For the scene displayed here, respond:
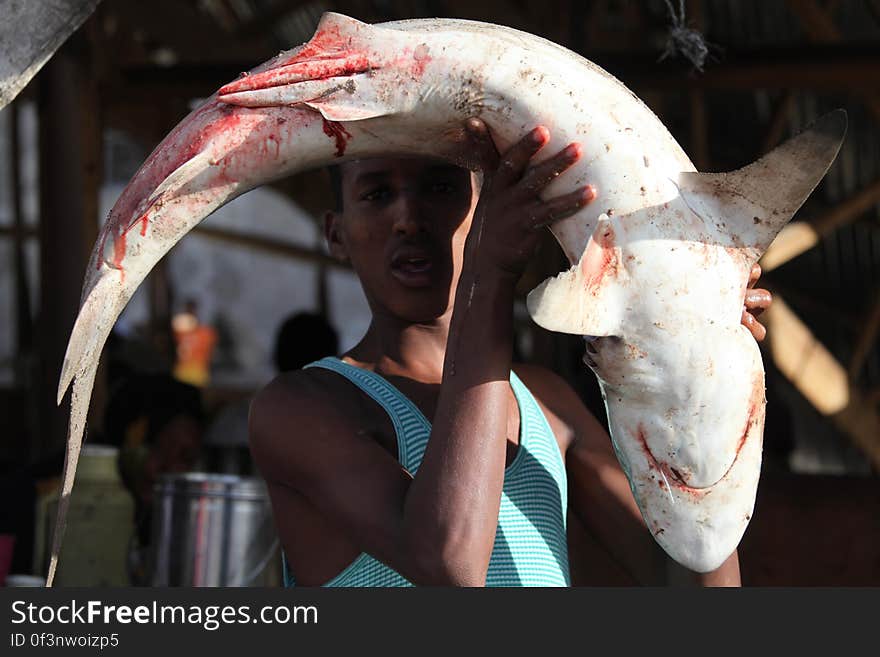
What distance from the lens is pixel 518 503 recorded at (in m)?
1.76


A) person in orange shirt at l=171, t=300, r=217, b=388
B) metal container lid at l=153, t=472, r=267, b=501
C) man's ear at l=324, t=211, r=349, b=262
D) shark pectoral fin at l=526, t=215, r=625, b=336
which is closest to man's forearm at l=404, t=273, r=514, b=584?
shark pectoral fin at l=526, t=215, r=625, b=336

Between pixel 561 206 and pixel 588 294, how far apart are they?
119 millimetres

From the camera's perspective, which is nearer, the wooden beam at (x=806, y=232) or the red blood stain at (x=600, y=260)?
the red blood stain at (x=600, y=260)

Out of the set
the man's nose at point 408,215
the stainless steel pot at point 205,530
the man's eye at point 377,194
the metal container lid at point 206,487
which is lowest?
the stainless steel pot at point 205,530

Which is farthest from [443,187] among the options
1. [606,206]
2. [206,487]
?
[206,487]

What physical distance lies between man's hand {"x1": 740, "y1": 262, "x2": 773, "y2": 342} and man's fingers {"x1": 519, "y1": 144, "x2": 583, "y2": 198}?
28 cm

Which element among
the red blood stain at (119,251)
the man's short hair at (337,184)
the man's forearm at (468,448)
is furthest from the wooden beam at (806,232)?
the red blood stain at (119,251)

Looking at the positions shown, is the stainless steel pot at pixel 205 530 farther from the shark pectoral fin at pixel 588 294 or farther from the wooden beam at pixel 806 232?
the wooden beam at pixel 806 232

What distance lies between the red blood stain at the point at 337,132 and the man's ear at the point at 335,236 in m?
0.40

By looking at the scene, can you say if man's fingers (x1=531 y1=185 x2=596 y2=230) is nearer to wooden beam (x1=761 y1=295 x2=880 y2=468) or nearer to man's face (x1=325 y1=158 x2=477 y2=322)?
man's face (x1=325 y1=158 x2=477 y2=322)

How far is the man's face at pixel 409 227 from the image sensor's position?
1780 mm

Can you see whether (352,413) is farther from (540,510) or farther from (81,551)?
(81,551)

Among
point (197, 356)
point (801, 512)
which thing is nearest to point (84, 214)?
point (801, 512)

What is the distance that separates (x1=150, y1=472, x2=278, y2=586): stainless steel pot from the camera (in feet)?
9.74
